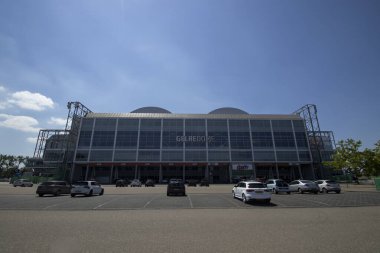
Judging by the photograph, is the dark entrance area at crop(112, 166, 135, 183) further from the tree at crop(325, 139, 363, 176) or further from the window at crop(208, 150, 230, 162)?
the tree at crop(325, 139, 363, 176)

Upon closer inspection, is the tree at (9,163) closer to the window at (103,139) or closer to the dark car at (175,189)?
the window at (103,139)

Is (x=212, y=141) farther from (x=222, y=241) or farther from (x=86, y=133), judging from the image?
(x=222, y=241)

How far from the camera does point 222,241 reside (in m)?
7.30

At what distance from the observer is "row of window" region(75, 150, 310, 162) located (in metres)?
68.2

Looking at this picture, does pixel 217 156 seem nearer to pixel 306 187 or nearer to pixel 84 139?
pixel 84 139

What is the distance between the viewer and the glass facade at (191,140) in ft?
226

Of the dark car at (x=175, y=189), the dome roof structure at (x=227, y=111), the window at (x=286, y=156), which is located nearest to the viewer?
the dark car at (x=175, y=189)

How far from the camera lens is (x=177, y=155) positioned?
69062mm

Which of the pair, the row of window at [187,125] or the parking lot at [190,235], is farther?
the row of window at [187,125]

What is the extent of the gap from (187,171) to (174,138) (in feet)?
39.3

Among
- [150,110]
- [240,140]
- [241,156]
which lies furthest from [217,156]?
[150,110]

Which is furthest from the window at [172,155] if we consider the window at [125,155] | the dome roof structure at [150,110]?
the dome roof structure at [150,110]

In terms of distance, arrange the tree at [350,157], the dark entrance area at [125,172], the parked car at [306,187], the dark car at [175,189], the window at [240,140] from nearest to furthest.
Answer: the dark car at [175,189] → the parked car at [306,187] → the tree at [350,157] → the window at [240,140] → the dark entrance area at [125,172]

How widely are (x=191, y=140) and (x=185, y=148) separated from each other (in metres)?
3.13
